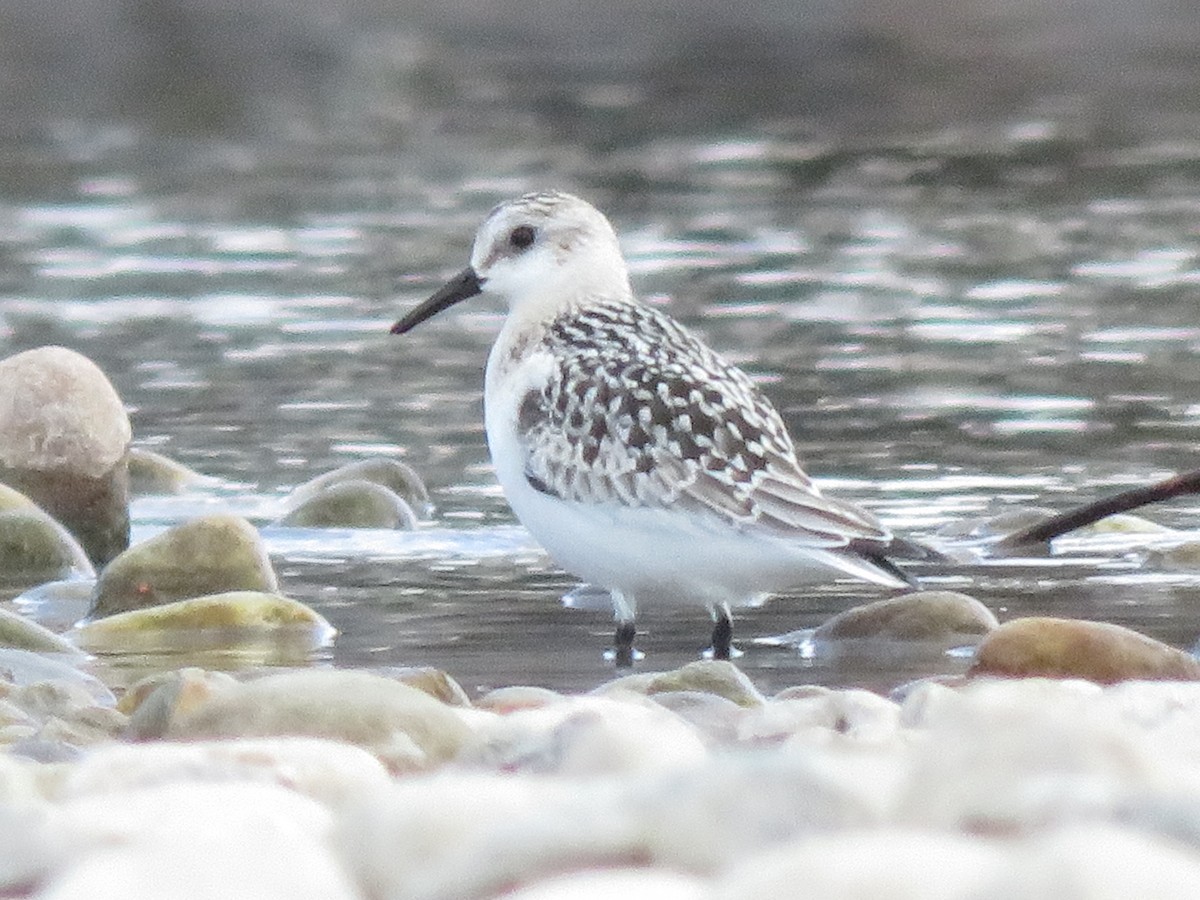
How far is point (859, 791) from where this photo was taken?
2.81 meters

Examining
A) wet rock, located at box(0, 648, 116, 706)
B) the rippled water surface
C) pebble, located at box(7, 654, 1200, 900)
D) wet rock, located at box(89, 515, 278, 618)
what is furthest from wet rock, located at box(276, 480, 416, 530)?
pebble, located at box(7, 654, 1200, 900)

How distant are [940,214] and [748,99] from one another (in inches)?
217

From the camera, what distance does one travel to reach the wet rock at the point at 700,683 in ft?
16.6

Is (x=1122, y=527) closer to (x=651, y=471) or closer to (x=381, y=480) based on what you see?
(x=651, y=471)

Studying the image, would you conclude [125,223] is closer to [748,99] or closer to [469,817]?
[748,99]

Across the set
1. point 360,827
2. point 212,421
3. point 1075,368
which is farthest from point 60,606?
point 1075,368

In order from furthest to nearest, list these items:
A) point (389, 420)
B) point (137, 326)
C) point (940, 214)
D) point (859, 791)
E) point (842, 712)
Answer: point (940, 214) < point (137, 326) < point (389, 420) < point (842, 712) < point (859, 791)

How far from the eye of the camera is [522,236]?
6574 millimetres

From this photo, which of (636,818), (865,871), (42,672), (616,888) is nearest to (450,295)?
(42,672)

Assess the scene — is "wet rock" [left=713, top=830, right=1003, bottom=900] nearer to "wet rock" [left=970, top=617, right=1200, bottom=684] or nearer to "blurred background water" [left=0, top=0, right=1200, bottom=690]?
"wet rock" [left=970, top=617, right=1200, bottom=684]

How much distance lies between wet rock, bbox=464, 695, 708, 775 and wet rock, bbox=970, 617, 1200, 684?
1085 millimetres

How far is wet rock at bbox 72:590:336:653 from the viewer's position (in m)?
5.96

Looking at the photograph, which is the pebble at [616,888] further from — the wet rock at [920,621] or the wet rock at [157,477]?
the wet rock at [157,477]

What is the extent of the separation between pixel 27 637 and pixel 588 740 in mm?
2425
